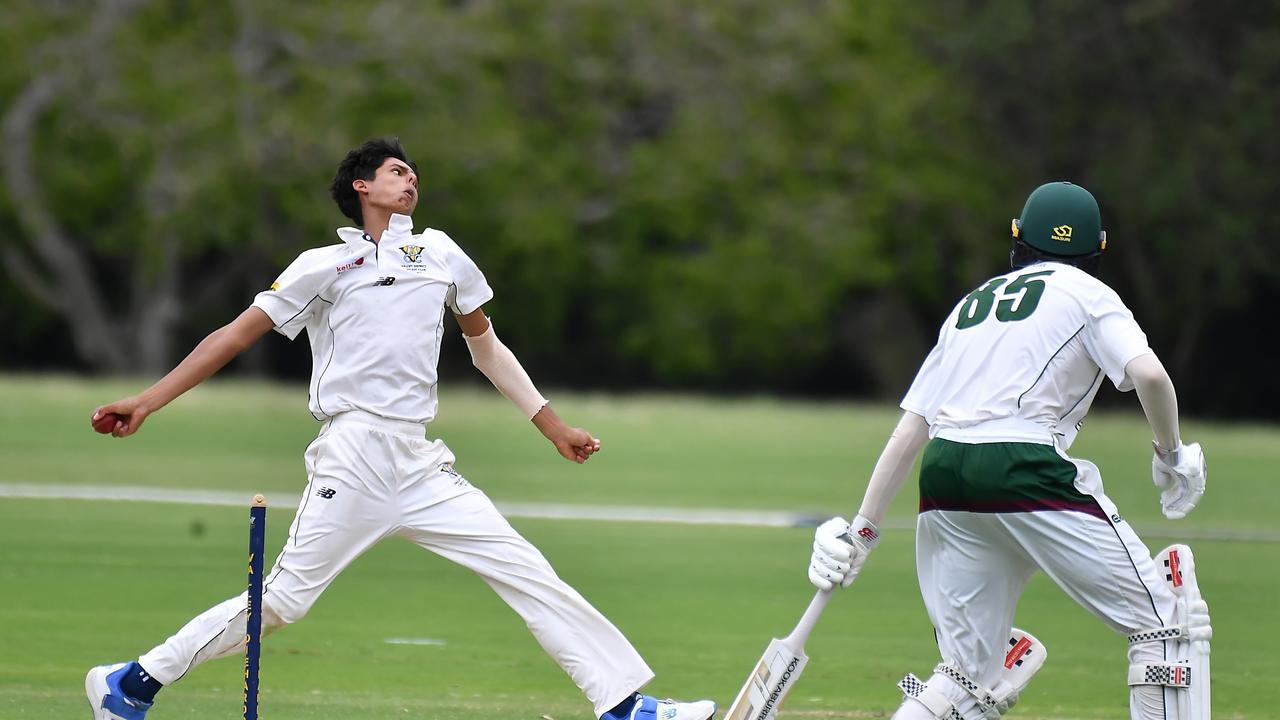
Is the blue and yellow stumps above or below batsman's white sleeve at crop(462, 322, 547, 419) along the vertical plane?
below

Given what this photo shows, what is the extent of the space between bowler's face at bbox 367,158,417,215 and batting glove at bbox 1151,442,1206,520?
2.63 metres

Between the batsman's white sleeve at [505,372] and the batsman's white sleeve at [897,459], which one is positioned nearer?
the batsman's white sleeve at [897,459]

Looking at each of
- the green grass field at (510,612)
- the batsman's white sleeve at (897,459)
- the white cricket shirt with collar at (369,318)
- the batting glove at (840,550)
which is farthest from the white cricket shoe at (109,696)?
the batsman's white sleeve at (897,459)

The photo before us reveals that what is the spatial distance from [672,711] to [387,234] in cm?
188

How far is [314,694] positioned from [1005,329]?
3.36 m

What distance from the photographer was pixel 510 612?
10.1 metres

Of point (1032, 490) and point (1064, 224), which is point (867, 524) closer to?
point (1032, 490)

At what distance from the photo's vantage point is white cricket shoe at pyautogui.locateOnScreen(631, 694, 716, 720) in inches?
235

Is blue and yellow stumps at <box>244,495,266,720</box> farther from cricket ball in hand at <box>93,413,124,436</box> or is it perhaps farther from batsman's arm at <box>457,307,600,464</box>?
batsman's arm at <box>457,307,600,464</box>

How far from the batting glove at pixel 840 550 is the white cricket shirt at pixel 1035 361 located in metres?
0.42

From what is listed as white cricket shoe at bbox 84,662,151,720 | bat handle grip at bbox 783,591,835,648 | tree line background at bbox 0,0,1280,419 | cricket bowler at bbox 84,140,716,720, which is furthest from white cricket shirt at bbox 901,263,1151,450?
tree line background at bbox 0,0,1280,419

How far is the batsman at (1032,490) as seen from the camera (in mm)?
5410

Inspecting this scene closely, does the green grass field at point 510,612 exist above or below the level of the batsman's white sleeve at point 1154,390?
below

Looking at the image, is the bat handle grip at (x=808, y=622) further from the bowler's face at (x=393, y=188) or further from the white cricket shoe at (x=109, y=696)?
the white cricket shoe at (x=109, y=696)
